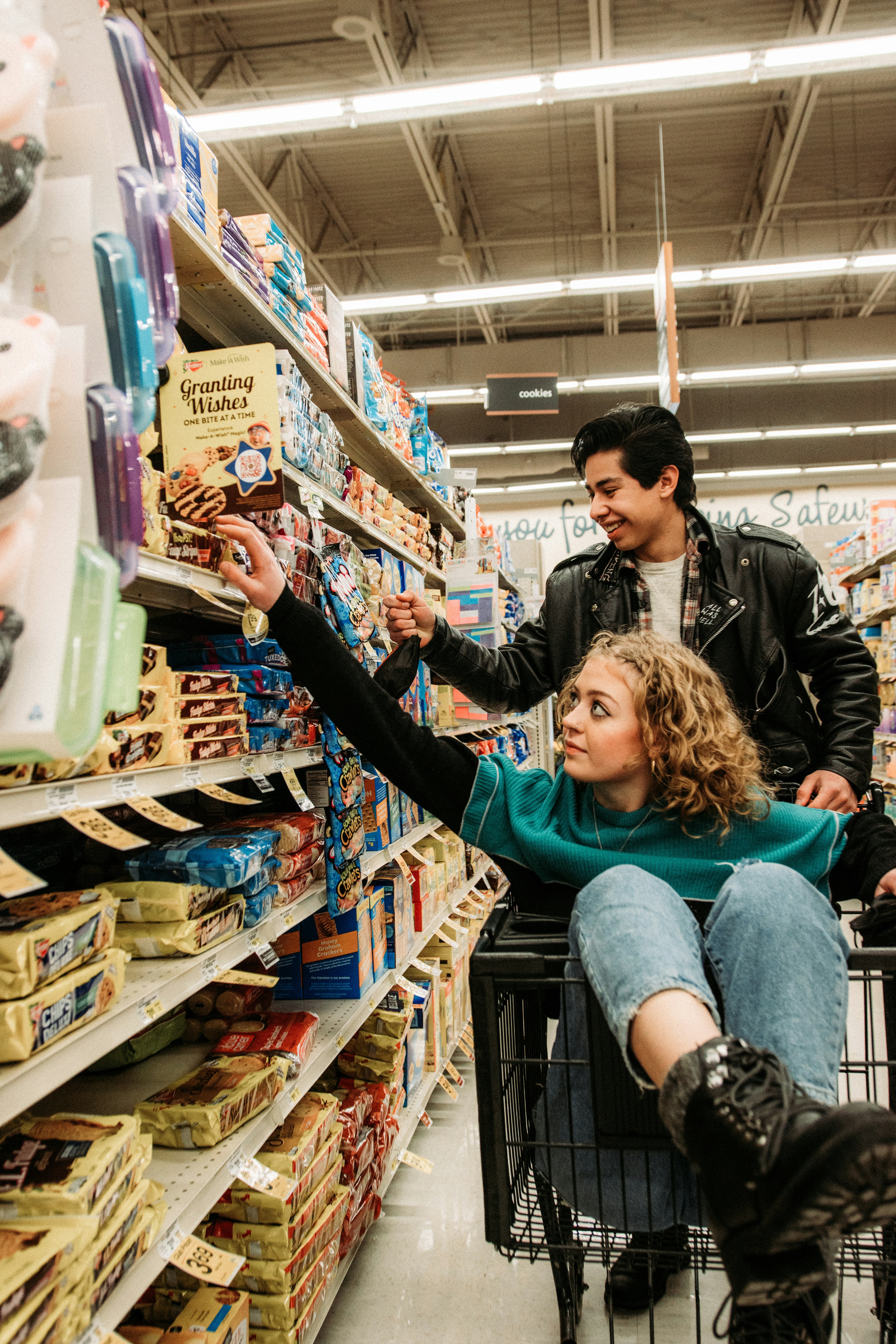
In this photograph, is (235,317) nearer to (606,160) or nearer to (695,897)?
(695,897)

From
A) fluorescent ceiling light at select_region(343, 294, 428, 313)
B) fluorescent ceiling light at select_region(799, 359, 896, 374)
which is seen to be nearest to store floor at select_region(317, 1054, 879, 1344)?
fluorescent ceiling light at select_region(343, 294, 428, 313)

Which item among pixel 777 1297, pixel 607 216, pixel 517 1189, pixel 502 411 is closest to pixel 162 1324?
pixel 517 1189

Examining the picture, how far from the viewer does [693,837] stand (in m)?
1.57

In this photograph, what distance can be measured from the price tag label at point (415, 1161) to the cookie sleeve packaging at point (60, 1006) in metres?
1.52

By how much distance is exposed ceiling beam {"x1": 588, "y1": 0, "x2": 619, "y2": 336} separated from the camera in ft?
22.9

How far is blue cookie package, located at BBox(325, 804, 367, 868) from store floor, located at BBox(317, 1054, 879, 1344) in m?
0.95

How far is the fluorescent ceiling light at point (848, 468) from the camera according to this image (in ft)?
41.8

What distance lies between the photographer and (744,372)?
962 cm

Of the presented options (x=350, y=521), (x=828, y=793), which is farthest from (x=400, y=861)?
(x=828, y=793)

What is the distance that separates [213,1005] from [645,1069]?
1301 millimetres

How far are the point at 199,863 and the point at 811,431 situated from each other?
12.5m

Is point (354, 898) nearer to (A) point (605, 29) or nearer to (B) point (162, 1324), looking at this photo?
(B) point (162, 1324)

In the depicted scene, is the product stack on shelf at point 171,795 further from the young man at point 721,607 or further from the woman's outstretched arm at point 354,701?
the young man at point 721,607

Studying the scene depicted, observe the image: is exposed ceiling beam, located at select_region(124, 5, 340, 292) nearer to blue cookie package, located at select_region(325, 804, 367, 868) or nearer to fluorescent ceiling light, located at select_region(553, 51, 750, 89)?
fluorescent ceiling light, located at select_region(553, 51, 750, 89)
